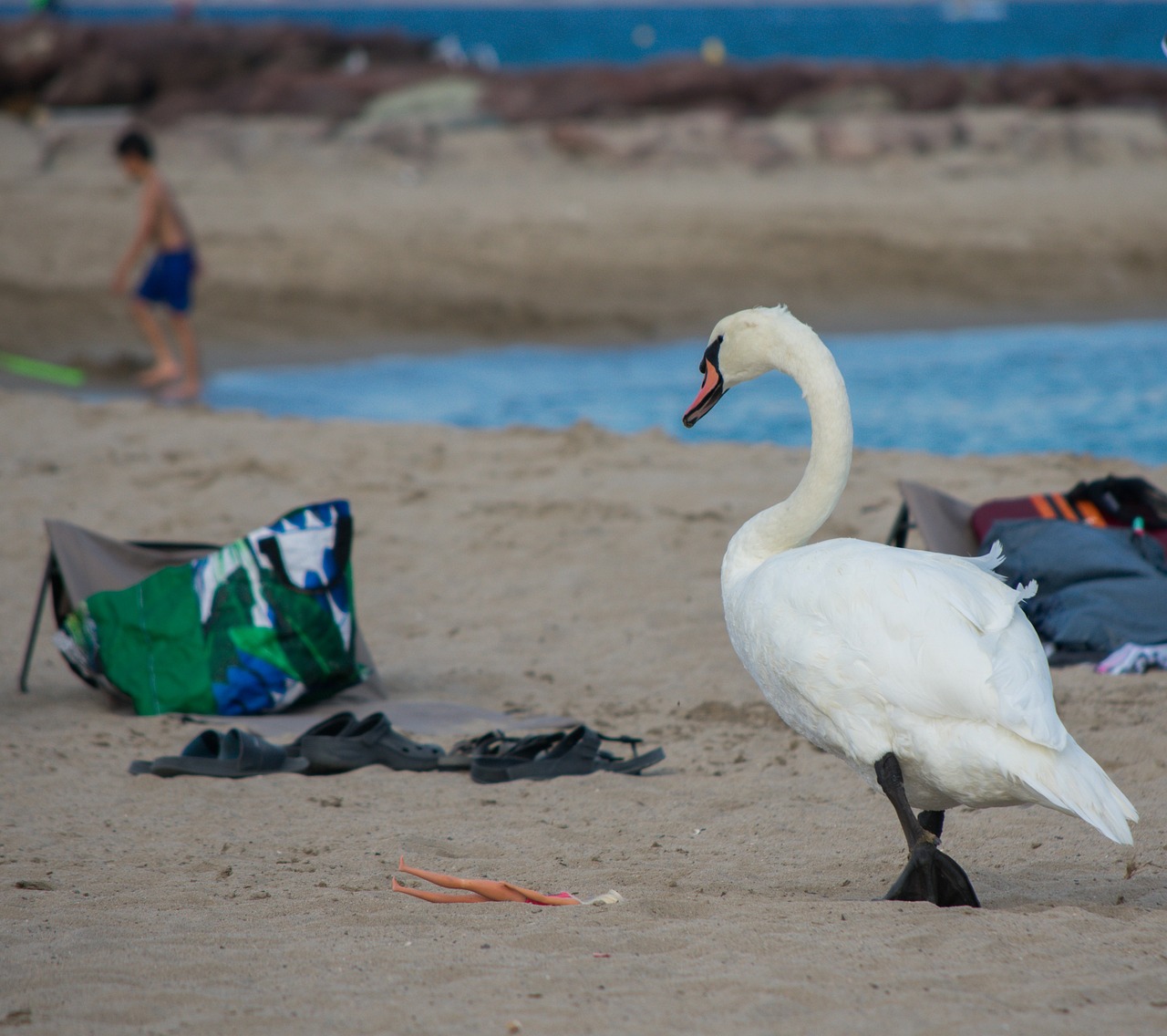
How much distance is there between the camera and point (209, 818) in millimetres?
3924

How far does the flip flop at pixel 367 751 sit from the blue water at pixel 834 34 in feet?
141

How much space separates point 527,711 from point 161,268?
7.38 m

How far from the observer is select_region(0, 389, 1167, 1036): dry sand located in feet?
8.55

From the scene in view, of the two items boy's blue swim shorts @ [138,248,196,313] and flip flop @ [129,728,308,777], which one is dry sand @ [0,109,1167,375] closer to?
boy's blue swim shorts @ [138,248,196,313]

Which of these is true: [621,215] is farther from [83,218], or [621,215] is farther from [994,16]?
[994,16]

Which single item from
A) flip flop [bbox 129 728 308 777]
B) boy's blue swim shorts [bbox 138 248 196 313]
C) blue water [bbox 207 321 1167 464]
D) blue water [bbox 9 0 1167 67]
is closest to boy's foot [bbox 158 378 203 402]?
blue water [bbox 207 321 1167 464]

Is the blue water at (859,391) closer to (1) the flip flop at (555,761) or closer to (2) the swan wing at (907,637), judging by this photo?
(1) the flip flop at (555,761)

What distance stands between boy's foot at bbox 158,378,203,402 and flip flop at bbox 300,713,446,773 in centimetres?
726

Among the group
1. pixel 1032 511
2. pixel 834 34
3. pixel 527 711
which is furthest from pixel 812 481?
pixel 834 34

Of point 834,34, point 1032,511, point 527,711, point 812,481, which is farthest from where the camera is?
point 834,34

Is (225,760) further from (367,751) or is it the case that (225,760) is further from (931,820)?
(931,820)

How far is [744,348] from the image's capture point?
380cm

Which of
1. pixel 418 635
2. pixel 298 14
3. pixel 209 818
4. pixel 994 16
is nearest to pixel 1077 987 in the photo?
pixel 209 818

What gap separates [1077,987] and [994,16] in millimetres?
102280
